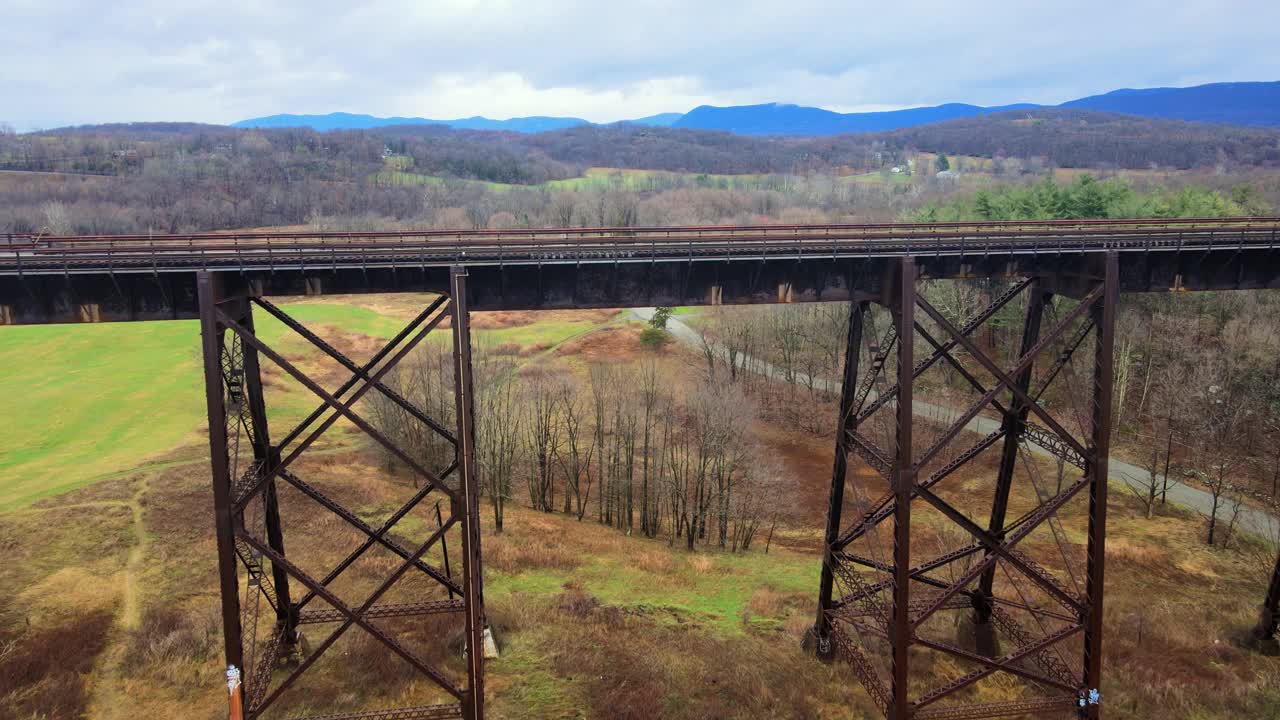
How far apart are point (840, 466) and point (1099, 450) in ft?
15.4

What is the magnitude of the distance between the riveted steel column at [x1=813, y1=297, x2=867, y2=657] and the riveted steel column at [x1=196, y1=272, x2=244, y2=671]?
10.8 metres

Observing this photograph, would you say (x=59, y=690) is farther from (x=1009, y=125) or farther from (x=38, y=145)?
(x=1009, y=125)

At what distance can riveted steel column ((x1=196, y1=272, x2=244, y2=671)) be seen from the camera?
37.5 feet

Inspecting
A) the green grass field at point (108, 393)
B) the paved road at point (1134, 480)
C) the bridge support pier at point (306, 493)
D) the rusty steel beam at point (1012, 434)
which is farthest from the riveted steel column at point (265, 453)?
the rusty steel beam at point (1012, 434)

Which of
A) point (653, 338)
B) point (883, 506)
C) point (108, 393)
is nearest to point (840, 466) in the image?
point (883, 506)

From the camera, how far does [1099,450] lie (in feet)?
42.1

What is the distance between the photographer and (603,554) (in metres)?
24.1

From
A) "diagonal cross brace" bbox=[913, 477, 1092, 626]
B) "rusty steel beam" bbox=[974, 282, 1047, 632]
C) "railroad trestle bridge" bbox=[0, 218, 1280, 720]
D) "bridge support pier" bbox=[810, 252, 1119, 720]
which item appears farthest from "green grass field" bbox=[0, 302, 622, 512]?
"diagonal cross brace" bbox=[913, 477, 1092, 626]

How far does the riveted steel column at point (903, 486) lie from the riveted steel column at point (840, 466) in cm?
236

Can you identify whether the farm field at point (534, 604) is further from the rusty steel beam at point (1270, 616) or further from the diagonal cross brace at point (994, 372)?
the diagonal cross brace at point (994, 372)

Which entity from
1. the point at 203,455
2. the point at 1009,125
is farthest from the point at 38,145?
the point at 1009,125

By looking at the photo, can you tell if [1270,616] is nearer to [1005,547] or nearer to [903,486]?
[1005,547]

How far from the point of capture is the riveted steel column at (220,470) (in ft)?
37.5

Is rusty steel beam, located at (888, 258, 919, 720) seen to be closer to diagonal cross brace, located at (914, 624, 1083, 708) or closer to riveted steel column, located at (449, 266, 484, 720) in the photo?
diagonal cross brace, located at (914, 624, 1083, 708)
